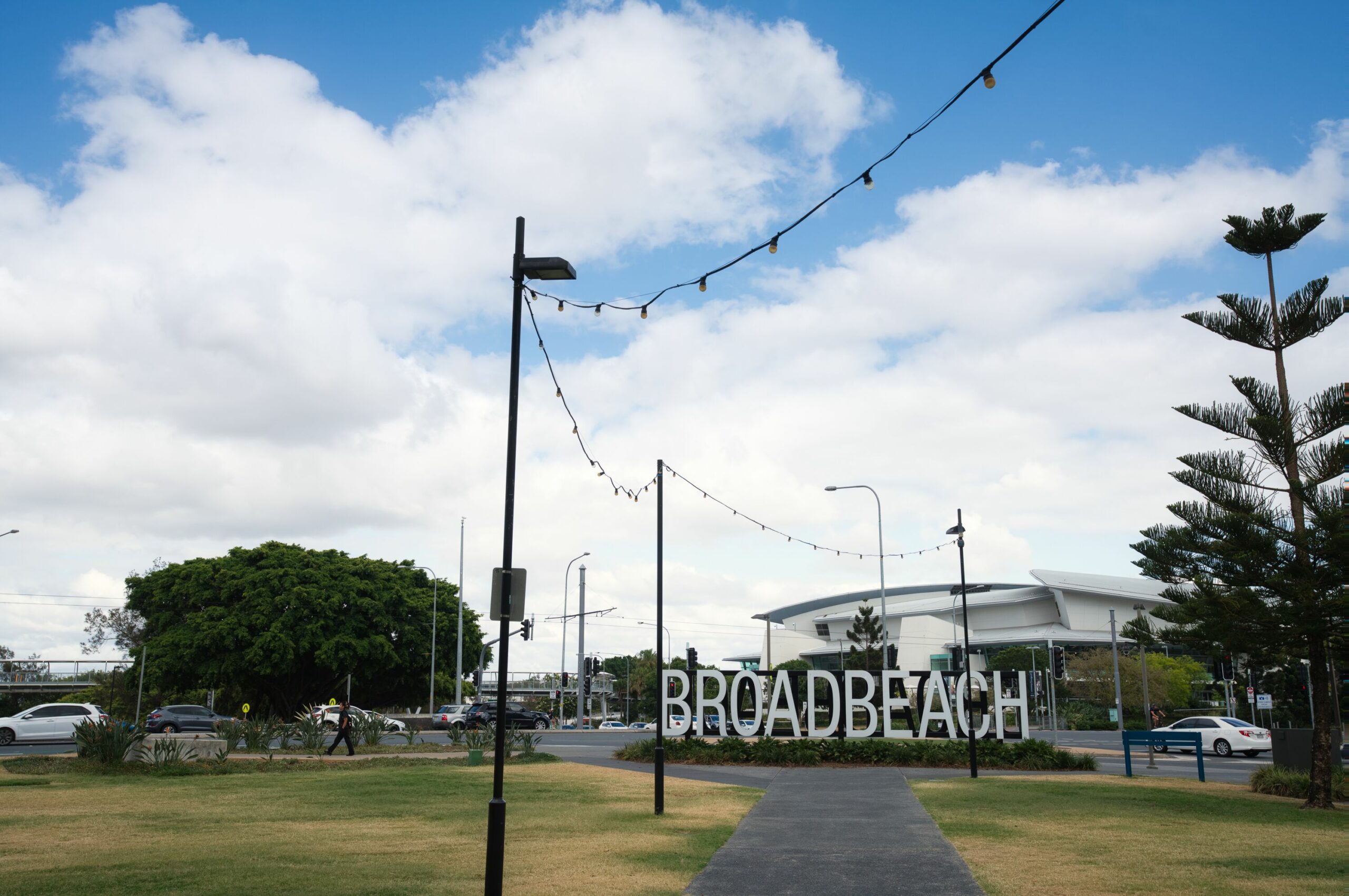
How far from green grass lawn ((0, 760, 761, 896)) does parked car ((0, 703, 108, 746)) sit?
1503 cm

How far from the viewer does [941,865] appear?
10352 mm

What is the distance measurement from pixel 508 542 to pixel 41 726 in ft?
107

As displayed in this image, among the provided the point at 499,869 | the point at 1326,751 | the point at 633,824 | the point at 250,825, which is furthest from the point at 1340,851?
the point at 250,825

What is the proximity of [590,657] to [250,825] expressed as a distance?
4148cm

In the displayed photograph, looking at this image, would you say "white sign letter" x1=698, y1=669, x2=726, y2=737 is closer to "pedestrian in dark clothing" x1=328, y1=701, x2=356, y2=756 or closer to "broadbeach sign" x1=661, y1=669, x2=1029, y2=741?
"broadbeach sign" x1=661, y1=669, x2=1029, y2=741

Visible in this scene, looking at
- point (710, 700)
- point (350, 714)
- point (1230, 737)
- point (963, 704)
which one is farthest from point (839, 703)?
Answer: point (1230, 737)

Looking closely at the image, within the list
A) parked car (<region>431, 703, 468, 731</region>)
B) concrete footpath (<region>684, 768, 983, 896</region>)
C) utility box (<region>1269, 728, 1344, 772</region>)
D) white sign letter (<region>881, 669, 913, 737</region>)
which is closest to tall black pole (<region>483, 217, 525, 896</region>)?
concrete footpath (<region>684, 768, 983, 896</region>)

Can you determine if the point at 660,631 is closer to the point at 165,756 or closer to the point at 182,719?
the point at 165,756

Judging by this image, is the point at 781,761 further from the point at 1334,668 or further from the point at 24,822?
the point at 24,822

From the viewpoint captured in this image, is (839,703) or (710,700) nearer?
(839,703)

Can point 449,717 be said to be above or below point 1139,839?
below

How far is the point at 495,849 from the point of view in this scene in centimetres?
836

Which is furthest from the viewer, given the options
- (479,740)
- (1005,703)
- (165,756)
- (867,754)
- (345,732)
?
(1005,703)

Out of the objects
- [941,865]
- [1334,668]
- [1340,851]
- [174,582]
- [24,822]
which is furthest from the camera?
[174,582]
